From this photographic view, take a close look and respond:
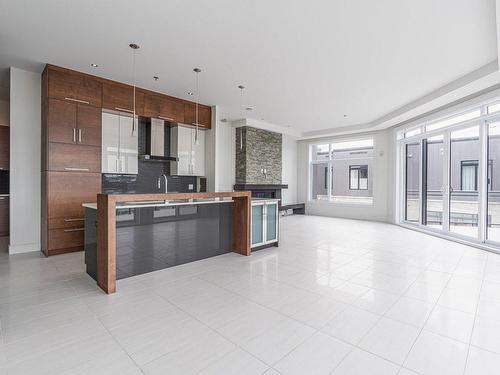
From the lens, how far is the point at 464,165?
536 centimetres

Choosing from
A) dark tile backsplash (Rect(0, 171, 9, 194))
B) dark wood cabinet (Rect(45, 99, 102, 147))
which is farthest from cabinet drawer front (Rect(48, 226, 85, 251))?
dark tile backsplash (Rect(0, 171, 9, 194))

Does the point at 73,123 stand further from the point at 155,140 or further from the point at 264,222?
the point at 264,222

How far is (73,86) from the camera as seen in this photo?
4227 millimetres

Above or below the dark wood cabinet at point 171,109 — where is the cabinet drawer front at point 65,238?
below

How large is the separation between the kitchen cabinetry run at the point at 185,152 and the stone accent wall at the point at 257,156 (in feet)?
5.59

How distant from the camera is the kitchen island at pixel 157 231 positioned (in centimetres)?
285

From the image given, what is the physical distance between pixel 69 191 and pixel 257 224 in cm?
309

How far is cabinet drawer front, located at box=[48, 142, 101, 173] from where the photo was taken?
4.07m

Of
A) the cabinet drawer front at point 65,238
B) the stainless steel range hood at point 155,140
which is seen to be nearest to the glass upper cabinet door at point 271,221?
the stainless steel range hood at point 155,140

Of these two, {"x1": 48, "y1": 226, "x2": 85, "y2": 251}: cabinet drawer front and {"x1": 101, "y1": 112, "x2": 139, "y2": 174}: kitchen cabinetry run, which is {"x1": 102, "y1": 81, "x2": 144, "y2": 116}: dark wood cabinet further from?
{"x1": 48, "y1": 226, "x2": 85, "y2": 251}: cabinet drawer front

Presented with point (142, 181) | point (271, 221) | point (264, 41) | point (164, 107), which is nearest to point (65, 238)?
point (142, 181)

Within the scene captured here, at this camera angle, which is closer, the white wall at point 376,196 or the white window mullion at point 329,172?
the white wall at point 376,196

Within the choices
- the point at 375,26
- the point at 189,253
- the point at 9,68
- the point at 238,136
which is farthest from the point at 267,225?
the point at 9,68

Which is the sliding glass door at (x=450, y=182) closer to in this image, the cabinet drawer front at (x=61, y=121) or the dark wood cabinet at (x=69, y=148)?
the dark wood cabinet at (x=69, y=148)
